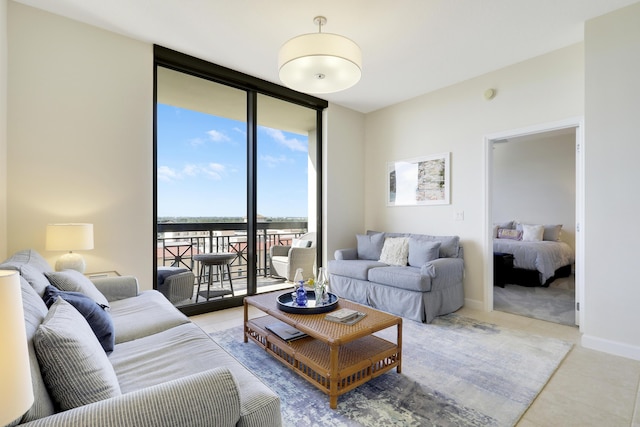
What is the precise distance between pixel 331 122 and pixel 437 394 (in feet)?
12.5

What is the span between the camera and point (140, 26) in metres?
2.84

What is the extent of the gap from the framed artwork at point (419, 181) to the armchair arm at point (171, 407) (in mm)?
3712

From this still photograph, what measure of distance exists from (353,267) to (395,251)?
1.89ft

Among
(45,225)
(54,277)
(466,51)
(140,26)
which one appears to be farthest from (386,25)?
(45,225)

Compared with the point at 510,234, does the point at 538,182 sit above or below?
above

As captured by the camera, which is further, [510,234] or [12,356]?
[510,234]

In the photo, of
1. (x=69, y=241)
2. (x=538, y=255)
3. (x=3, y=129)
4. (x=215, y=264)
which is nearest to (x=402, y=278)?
(x=215, y=264)

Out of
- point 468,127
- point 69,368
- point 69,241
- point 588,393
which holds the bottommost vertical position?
point 588,393

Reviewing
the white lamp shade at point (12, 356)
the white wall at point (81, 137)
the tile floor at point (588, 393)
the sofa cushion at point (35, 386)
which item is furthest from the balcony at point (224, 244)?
the tile floor at point (588, 393)

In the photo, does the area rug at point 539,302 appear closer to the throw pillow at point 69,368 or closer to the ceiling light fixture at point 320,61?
the ceiling light fixture at point 320,61

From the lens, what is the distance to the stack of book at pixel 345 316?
212 cm

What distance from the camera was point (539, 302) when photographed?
393 cm

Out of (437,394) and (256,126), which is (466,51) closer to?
(256,126)

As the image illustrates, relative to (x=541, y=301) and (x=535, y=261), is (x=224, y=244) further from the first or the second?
(x=535, y=261)
